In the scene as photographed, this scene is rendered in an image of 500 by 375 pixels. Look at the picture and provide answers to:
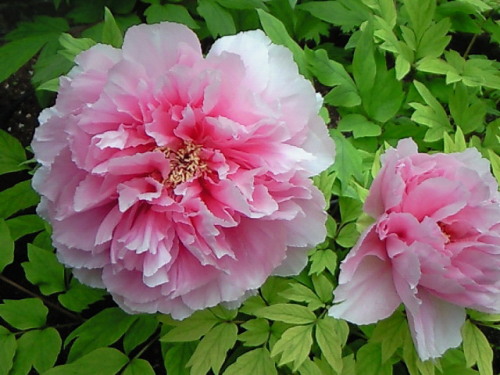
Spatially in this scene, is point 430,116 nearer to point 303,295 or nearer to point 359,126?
point 359,126

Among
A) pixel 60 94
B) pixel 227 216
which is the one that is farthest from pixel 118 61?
pixel 227 216

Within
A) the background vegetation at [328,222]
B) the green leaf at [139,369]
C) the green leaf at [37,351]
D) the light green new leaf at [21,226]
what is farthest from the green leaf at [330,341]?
the light green new leaf at [21,226]

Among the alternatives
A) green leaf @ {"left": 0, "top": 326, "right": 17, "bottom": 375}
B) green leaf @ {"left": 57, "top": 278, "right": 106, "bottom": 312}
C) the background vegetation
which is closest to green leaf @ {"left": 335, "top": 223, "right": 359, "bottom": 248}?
the background vegetation

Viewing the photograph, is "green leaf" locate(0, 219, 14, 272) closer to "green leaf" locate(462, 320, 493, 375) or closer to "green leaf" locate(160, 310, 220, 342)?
"green leaf" locate(160, 310, 220, 342)

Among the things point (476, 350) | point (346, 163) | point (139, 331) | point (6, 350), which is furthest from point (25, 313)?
point (476, 350)

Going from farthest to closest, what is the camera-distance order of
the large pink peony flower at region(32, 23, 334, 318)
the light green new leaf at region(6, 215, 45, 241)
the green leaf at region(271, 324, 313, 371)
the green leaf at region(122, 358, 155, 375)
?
the light green new leaf at region(6, 215, 45, 241), the green leaf at region(122, 358, 155, 375), the green leaf at region(271, 324, 313, 371), the large pink peony flower at region(32, 23, 334, 318)

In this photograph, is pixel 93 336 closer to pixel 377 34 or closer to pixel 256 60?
pixel 256 60
